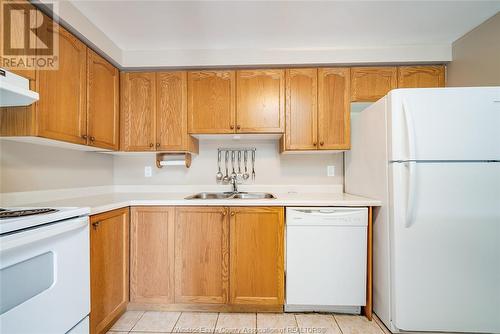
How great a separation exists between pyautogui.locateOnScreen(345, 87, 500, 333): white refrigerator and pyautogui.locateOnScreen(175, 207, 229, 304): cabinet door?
47.8 inches

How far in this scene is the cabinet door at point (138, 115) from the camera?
6.87ft

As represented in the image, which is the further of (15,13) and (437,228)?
(437,228)

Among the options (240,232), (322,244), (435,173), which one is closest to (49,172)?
(240,232)

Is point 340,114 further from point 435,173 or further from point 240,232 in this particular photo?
point 240,232

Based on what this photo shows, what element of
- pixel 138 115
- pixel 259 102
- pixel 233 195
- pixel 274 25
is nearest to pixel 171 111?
pixel 138 115

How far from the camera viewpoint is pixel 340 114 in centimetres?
205

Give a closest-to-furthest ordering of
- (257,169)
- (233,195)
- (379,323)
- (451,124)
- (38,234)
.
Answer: (38,234), (451,124), (379,323), (233,195), (257,169)

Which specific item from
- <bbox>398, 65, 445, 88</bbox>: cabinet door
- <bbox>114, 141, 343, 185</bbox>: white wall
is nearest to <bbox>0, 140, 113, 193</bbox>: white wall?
<bbox>114, 141, 343, 185</bbox>: white wall

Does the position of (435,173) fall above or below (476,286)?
above

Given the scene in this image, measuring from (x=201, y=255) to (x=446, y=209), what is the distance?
1737 mm

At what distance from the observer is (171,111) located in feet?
6.85

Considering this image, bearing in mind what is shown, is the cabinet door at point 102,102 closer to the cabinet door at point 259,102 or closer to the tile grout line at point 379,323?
the cabinet door at point 259,102

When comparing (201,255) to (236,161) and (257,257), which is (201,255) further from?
(236,161)

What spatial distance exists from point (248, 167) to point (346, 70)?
1.30 meters
